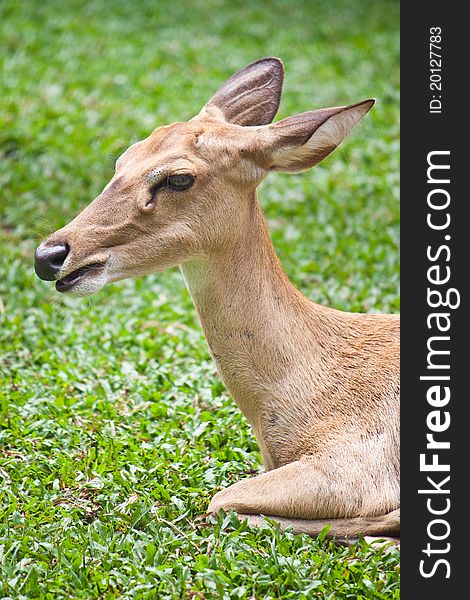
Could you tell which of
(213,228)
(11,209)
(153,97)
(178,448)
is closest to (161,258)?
(213,228)

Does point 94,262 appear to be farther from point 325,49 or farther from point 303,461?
point 325,49

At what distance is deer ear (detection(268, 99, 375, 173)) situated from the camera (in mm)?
4500

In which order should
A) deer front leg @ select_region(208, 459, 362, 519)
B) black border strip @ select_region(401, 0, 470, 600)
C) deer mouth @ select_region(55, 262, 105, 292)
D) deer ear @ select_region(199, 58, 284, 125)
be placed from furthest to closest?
deer ear @ select_region(199, 58, 284, 125) < deer front leg @ select_region(208, 459, 362, 519) < deer mouth @ select_region(55, 262, 105, 292) < black border strip @ select_region(401, 0, 470, 600)

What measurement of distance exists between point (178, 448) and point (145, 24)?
9.39 meters

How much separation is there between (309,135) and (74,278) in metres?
1.12

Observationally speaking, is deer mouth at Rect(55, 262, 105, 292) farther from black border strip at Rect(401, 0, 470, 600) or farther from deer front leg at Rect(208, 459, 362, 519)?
black border strip at Rect(401, 0, 470, 600)

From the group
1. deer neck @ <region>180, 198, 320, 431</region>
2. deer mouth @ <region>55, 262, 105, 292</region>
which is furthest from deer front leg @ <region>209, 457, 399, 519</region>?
deer mouth @ <region>55, 262, 105, 292</region>

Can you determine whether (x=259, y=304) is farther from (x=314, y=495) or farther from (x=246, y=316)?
(x=314, y=495)

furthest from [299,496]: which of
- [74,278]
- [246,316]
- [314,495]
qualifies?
[74,278]

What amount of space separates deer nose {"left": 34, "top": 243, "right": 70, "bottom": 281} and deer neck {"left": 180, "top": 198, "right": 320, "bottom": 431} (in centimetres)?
58

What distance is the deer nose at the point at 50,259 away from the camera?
14.7 feet

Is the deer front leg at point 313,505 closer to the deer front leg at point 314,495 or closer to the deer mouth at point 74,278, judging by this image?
the deer front leg at point 314,495

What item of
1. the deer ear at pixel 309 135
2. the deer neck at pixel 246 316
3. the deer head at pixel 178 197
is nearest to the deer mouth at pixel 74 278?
the deer head at pixel 178 197

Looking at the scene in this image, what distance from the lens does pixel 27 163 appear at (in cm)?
959
